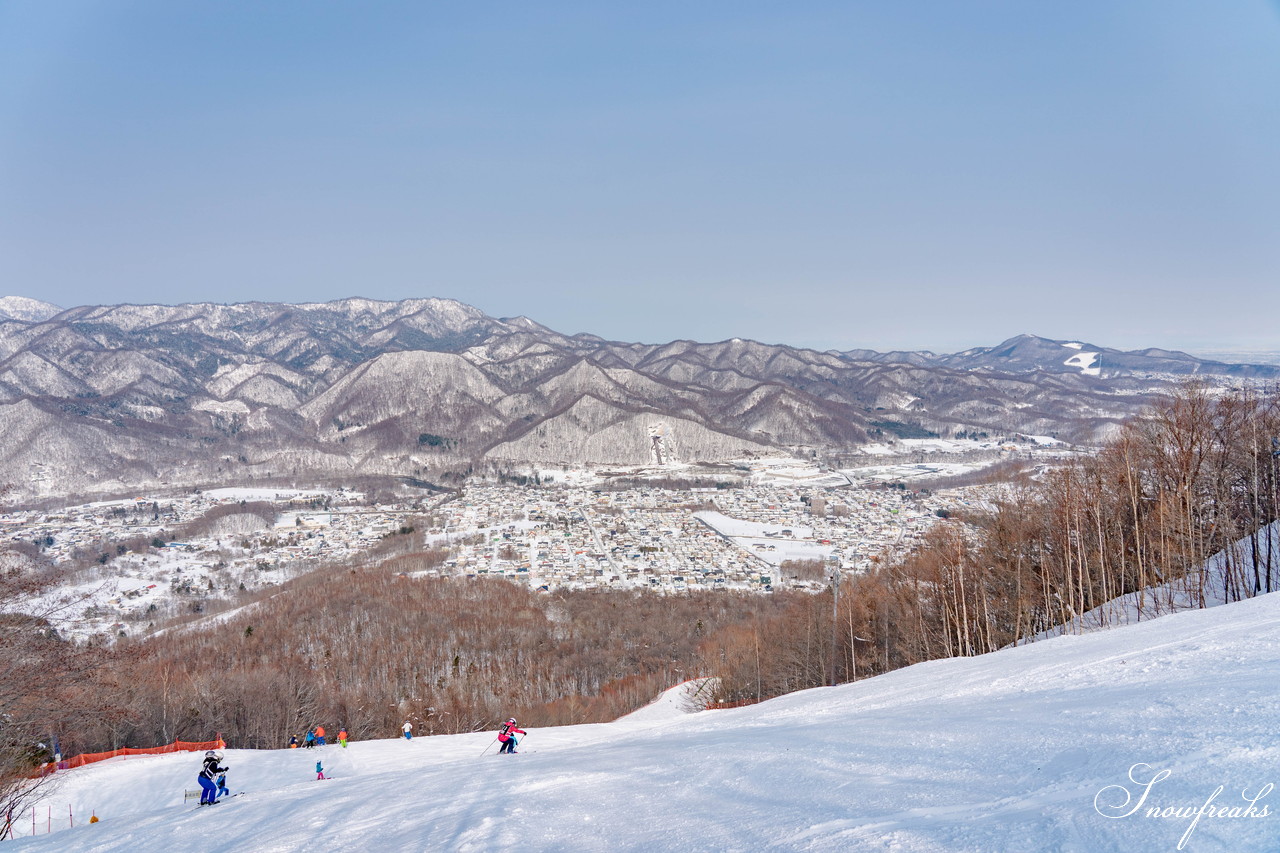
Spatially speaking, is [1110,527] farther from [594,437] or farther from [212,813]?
[594,437]

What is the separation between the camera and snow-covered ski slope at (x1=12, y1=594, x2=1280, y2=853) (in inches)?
159

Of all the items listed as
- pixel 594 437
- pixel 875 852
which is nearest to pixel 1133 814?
pixel 875 852

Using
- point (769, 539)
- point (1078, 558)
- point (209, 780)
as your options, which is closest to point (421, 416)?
point (769, 539)

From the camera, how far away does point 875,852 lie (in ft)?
12.8

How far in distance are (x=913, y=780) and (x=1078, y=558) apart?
18410 millimetres

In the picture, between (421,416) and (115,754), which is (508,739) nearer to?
(115,754)

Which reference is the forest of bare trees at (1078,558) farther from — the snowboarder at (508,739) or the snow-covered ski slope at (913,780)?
the snowboarder at (508,739)

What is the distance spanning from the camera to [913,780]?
543 cm

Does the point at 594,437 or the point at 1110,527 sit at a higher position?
the point at 594,437

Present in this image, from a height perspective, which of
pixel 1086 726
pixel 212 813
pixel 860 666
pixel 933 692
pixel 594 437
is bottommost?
pixel 860 666

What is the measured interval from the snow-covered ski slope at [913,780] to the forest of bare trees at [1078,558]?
323 inches

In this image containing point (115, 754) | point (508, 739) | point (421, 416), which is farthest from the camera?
point (421, 416)

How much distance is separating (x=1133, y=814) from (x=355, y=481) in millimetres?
128991

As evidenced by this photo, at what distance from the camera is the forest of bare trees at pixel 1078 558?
→ 18.6m
